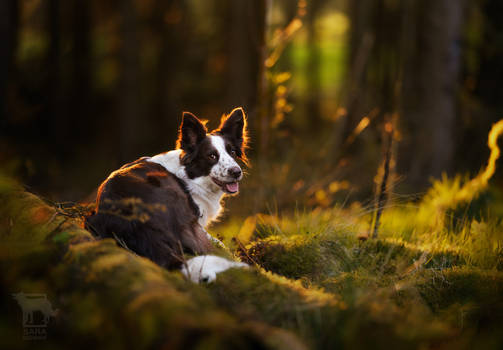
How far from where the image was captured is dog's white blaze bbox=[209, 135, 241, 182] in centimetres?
459

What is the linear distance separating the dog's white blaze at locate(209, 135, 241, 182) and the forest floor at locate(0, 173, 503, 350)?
0.72 metres

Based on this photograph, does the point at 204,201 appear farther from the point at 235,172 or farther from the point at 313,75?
the point at 313,75

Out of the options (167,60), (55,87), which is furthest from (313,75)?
(55,87)

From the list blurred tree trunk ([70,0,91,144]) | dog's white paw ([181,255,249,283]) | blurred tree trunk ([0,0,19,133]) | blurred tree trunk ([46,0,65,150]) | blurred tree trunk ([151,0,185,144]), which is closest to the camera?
dog's white paw ([181,255,249,283])

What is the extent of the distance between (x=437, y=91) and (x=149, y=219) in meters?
7.86

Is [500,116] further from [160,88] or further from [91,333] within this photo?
[160,88]

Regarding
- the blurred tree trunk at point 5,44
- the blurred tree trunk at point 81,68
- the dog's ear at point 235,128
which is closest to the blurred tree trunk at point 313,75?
the blurred tree trunk at point 81,68

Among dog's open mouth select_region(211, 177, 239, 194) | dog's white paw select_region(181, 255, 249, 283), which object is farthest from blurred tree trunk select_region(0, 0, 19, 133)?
dog's white paw select_region(181, 255, 249, 283)

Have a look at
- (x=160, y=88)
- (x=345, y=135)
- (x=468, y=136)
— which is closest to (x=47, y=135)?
(x=160, y=88)

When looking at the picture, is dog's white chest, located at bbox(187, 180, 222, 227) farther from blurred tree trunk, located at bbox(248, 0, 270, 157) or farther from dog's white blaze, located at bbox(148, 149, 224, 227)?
blurred tree trunk, located at bbox(248, 0, 270, 157)

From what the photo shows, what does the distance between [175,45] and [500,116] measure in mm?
14616

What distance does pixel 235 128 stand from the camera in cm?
502

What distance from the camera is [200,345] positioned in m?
1.96

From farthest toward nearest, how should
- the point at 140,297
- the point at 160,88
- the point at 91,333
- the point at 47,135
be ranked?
the point at 160,88 < the point at 47,135 < the point at 140,297 < the point at 91,333
